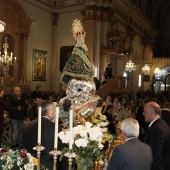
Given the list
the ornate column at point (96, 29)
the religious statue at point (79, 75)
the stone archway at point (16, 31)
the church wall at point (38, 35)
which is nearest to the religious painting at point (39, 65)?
the church wall at point (38, 35)

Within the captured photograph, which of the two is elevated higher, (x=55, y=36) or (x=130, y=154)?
(x=55, y=36)

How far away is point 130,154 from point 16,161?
3.73 ft

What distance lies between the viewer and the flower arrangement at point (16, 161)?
2.23 meters

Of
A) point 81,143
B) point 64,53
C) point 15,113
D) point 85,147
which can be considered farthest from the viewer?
point 64,53

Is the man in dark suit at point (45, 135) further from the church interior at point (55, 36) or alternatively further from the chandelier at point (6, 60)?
the church interior at point (55, 36)

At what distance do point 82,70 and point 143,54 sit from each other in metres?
21.1

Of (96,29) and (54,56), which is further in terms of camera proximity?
(54,56)

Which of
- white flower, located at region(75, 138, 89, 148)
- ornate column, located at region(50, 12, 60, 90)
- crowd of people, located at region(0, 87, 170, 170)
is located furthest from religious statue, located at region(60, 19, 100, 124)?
ornate column, located at region(50, 12, 60, 90)

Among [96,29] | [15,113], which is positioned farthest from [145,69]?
[15,113]

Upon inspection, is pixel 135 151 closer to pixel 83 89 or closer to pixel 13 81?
pixel 83 89

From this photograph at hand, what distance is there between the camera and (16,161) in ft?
7.52

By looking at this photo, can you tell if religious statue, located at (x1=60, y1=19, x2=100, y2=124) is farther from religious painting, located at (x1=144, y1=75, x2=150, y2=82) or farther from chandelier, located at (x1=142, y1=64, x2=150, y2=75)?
religious painting, located at (x1=144, y1=75, x2=150, y2=82)

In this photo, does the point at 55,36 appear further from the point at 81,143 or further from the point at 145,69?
the point at 81,143

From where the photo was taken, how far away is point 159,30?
102ft
